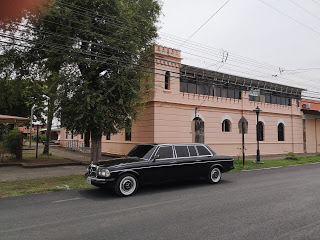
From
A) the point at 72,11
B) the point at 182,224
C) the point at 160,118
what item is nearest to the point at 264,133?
the point at 160,118

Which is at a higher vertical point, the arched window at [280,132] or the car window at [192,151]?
the arched window at [280,132]

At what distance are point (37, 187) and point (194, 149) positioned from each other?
18.8 feet

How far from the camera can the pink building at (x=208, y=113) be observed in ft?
56.6

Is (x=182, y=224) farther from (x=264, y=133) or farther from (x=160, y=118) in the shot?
(x=264, y=133)

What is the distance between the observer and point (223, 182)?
9.56 meters

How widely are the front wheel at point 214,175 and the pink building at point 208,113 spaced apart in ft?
22.6

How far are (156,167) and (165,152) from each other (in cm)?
71

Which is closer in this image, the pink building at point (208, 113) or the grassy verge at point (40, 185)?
the grassy verge at point (40, 185)

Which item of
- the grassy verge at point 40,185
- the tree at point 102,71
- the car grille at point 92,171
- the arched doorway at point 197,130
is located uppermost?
the tree at point 102,71

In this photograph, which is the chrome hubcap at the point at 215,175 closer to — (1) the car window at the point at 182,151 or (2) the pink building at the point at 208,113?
(1) the car window at the point at 182,151

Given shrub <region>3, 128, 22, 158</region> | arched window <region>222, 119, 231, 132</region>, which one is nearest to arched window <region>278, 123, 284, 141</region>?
arched window <region>222, 119, 231, 132</region>

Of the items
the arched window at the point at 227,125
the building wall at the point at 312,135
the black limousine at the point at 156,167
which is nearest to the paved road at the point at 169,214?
the black limousine at the point at 156,167

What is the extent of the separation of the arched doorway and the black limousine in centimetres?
927

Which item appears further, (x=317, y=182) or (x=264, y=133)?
(x=264, y=133)
